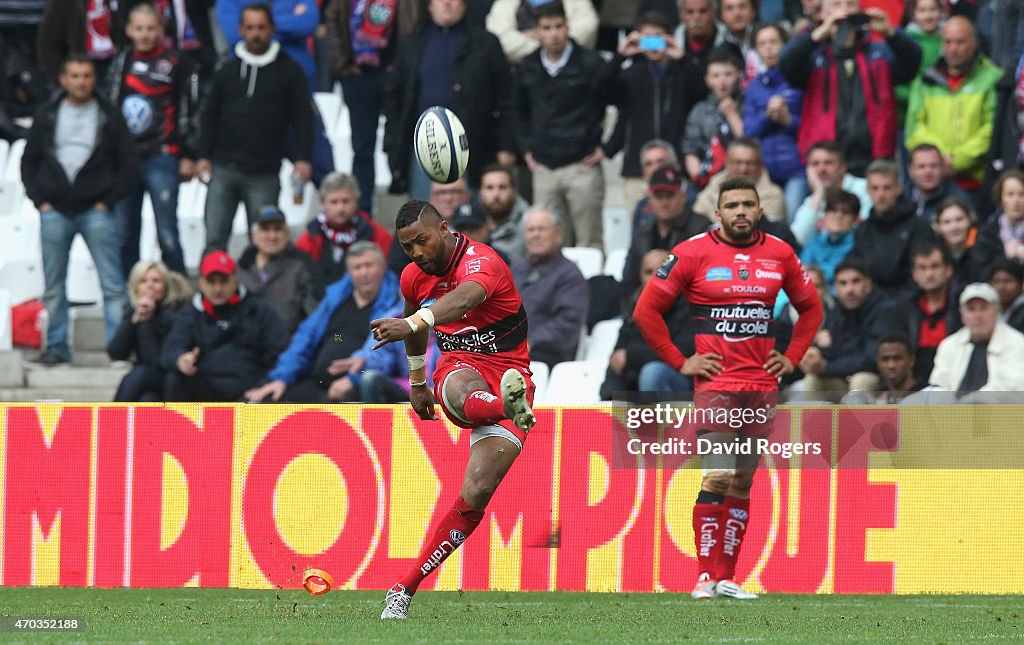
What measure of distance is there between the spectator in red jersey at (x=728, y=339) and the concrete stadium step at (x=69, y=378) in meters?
6.23

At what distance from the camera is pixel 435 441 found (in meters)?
11.7

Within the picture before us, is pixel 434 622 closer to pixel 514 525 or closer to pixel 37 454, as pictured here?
pixel 514 525

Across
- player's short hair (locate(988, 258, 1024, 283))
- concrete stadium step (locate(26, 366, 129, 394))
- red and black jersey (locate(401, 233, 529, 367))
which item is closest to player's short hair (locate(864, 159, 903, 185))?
player's short hair (locate(988, 258, 1024, 283))

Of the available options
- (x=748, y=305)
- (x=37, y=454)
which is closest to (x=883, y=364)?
(x=748, y=305)

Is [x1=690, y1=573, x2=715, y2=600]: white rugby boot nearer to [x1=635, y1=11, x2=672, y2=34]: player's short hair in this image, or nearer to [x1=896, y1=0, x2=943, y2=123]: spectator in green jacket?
[x1=896, y1=0, x2=943, y2=123]: spectator in green jacket

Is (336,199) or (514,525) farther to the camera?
(336,199)

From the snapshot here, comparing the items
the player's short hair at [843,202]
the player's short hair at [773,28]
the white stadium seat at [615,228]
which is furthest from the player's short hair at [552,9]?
the player's short hair at [843,202]

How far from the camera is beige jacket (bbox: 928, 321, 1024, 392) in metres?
12.5

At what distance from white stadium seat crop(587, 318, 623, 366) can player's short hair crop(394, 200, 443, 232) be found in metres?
5.04

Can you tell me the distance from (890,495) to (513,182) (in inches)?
191

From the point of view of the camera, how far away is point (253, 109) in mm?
15922

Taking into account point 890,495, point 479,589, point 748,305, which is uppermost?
point 748,305

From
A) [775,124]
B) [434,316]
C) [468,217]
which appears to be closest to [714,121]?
[775,124]

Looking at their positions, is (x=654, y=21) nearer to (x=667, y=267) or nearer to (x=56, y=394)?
(x=667, y=267)
